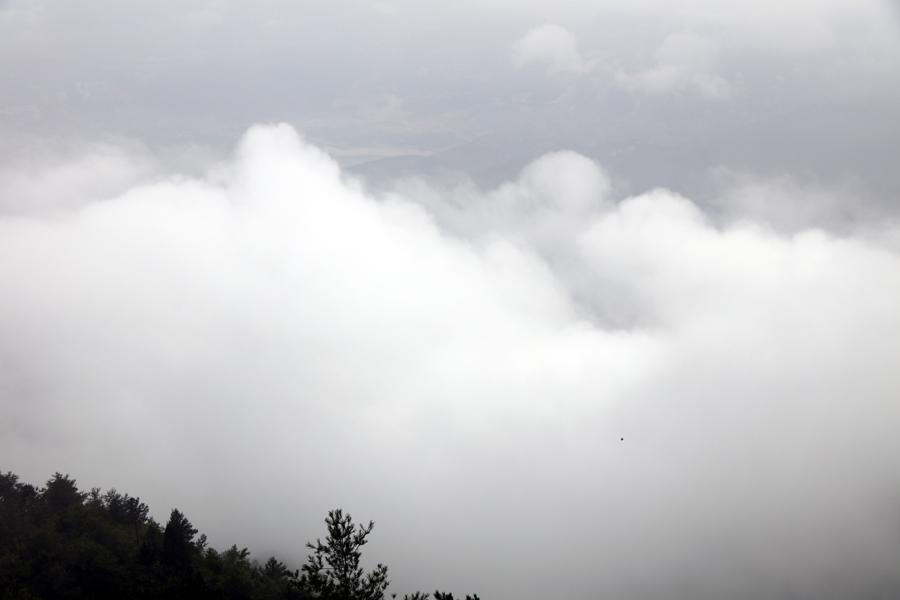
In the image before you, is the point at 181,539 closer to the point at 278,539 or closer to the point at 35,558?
the point at 35,558

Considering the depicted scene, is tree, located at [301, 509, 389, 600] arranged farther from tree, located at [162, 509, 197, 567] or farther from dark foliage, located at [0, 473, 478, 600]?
tree, located at [162, 509, 197, 567]

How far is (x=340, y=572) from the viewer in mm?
24891

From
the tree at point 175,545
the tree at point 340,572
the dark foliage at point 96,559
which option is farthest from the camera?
the tree at point 175,545

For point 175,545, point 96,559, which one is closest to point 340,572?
point 96,559

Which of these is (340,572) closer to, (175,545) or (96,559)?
(96,559)

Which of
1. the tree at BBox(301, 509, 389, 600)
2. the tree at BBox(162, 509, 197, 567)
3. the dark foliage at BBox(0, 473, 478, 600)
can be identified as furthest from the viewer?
the tree at BBox(162, 509, 197, 567)

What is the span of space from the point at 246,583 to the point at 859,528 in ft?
462

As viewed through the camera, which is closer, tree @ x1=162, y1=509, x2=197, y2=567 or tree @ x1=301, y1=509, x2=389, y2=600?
tree @ x1=301, y1=509, x2=389, y2=600

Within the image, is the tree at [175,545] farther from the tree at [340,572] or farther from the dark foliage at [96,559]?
the tree at [340,572]

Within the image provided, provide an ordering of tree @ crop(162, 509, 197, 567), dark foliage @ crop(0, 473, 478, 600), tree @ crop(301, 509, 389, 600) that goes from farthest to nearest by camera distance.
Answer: tree @ crop(162, 509, 197, 567) → dark foliage @ crop(0, 473, 478, 600) → tree @ crop(301, 509, 389, 600)

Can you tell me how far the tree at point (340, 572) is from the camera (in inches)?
952

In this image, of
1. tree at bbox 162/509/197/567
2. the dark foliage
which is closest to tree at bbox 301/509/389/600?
the dark foliage

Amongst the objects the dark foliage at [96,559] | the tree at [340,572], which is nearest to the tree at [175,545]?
the dark foliage at [96,559]

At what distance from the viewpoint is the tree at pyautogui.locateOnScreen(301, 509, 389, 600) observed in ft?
→ 79.3
